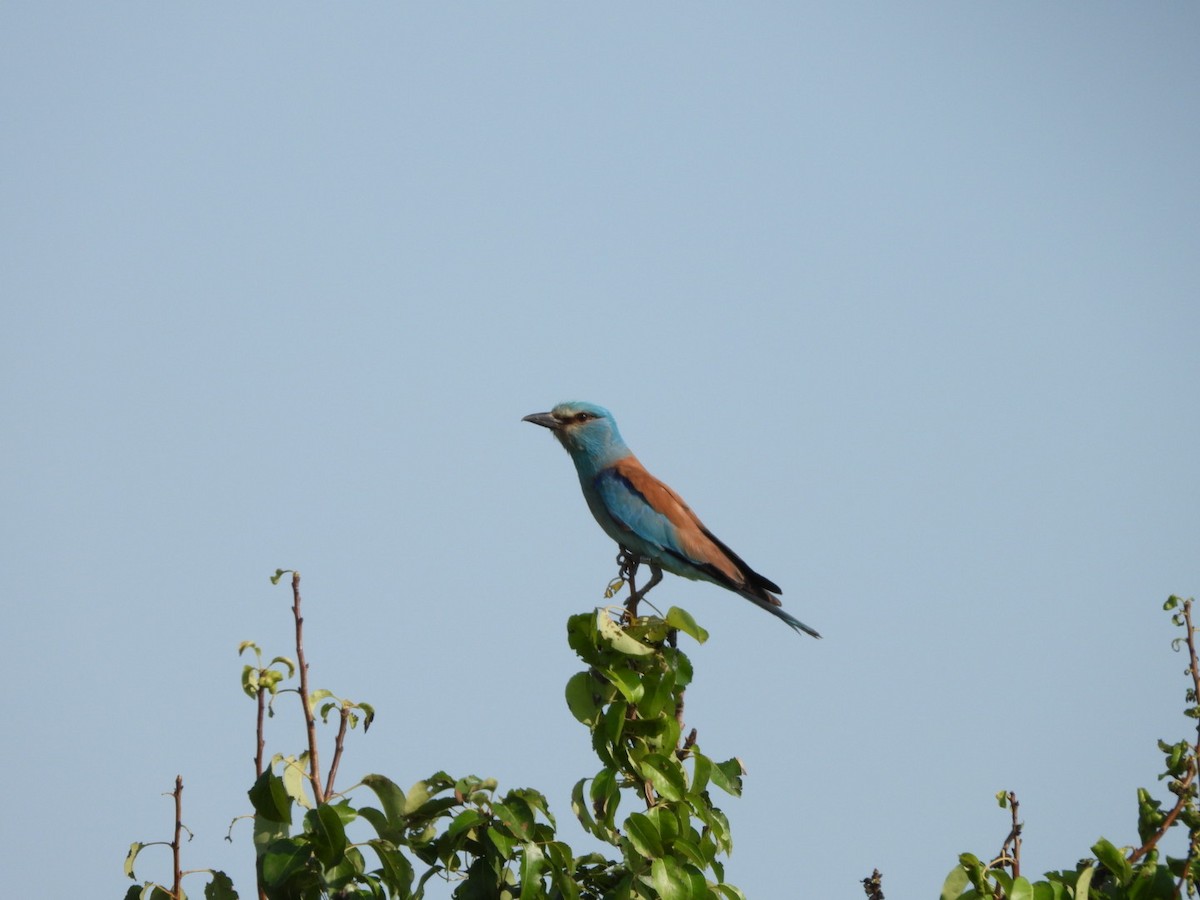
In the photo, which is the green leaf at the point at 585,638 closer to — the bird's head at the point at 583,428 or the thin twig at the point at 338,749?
the thin twig at the point at 338,749

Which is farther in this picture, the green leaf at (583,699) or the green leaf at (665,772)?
the green leaf at (583,699)

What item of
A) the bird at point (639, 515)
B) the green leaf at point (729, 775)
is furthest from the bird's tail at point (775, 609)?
the green leaf at point (729, 775)

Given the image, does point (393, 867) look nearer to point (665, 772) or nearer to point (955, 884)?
point (665, 772)

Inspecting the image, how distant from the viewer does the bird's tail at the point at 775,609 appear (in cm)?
758

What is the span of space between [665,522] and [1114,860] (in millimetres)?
4155

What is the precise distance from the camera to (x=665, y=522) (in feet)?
26.1

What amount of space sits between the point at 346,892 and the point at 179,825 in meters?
0.46

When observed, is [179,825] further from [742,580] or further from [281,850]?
[742,580]

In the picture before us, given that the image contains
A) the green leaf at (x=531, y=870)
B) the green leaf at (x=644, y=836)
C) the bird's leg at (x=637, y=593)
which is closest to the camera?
the green leaf at (x=531, y=870)

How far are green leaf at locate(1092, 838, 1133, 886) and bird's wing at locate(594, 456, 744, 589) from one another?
150 inches

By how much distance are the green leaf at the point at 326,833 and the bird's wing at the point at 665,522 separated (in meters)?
4.47

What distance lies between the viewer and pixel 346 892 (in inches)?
143

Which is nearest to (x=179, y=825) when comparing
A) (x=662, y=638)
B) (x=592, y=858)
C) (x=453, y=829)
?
(x=453, y=829)

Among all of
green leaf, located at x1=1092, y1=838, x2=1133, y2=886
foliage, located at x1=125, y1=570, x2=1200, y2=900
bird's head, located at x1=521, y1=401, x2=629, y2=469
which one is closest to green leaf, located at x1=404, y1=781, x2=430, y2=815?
foliage, located at x1=125, y1=570, x2=1200, y2=900
